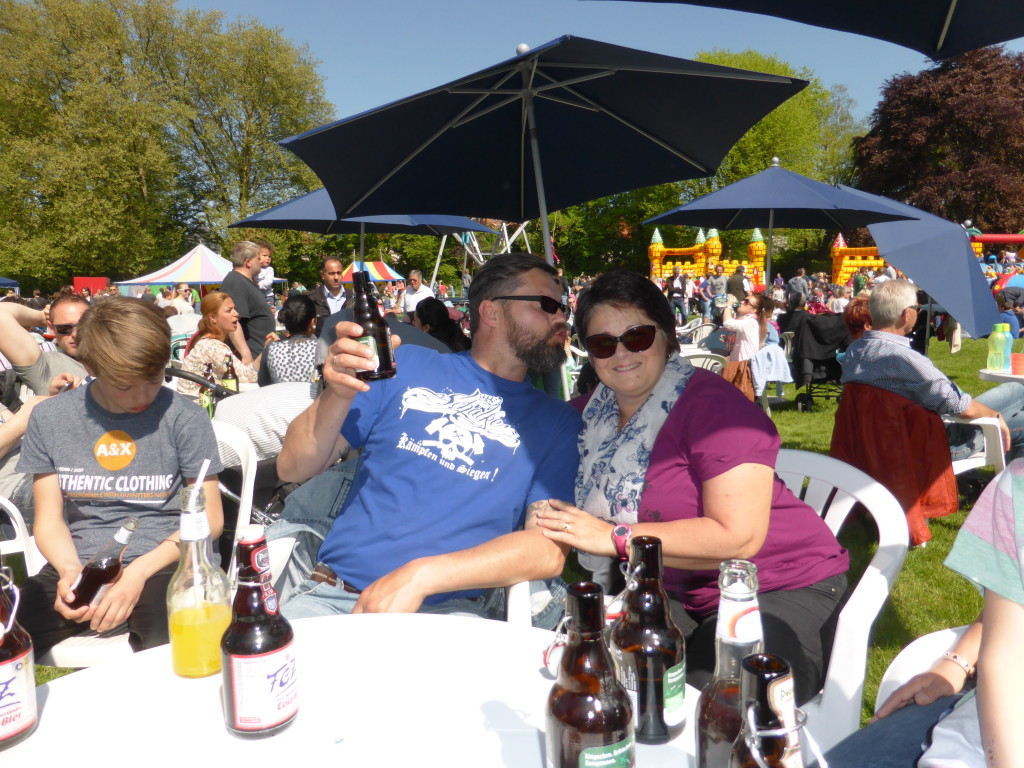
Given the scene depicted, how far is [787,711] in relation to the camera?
0.77m

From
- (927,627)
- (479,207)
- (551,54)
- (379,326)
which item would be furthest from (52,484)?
(927,627)

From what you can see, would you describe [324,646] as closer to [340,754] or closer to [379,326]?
[340,754]

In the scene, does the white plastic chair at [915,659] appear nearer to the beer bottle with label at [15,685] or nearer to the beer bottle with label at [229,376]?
the beer bottle with label at [15,685]

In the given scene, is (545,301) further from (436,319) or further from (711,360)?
(711,360)

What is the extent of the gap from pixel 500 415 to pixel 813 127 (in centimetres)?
4507

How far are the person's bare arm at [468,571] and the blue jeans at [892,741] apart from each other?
2.62ft

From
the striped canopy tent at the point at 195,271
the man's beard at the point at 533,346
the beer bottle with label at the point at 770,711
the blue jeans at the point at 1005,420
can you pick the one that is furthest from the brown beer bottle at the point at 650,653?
the striped canopy tent at the point at 195,271

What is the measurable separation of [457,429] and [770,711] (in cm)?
156

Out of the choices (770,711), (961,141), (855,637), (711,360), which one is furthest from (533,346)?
(961,141)

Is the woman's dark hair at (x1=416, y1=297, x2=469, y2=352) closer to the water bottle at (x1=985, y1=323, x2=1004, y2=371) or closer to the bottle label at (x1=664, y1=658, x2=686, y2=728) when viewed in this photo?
the water bottle at (x1=985, y1=323, x2=1004, y2=371)

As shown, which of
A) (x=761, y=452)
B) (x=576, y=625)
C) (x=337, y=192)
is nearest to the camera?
(x=576, y=625)

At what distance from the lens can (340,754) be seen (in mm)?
1142

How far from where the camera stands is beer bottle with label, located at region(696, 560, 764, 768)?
91 centimetres

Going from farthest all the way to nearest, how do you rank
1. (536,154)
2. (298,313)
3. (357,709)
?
(298,313) → (536,154) → (357,709)
